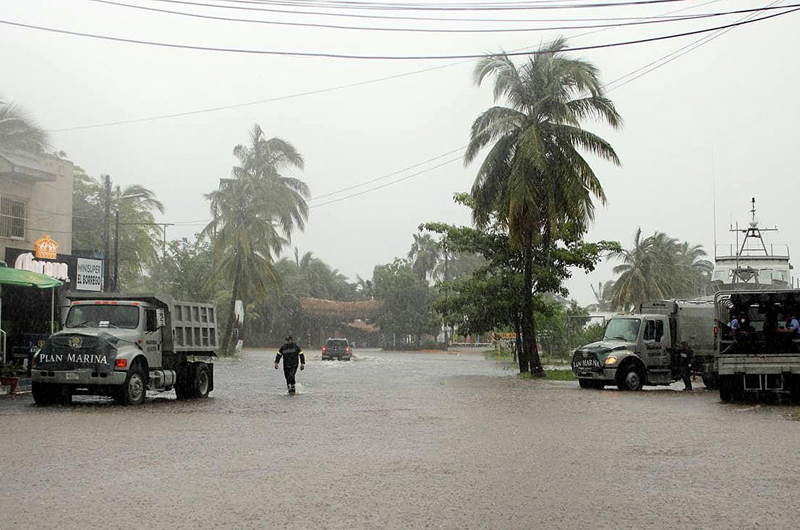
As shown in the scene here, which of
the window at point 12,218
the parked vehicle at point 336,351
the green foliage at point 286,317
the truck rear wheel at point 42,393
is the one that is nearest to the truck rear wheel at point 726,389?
the truck rear wheel at point 42,393

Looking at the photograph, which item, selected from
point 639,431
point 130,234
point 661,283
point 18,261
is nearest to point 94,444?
point 639,431

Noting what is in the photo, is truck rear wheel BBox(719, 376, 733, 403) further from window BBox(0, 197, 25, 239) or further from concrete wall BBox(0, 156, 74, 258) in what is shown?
window BBox(0, 197, 25, 239)

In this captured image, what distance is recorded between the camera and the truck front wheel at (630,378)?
2550 cm

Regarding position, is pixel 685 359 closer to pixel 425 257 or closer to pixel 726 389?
pixel 726 389

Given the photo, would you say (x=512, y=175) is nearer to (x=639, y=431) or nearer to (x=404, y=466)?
(x=639, y=431)

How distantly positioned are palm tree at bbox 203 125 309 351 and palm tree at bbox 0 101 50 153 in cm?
1796

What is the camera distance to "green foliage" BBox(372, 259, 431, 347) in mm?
83062

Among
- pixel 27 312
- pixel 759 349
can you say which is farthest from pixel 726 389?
pixel 27 312

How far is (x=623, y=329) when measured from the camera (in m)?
26.6

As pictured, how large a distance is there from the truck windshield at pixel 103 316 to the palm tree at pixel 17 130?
1873 centimetres

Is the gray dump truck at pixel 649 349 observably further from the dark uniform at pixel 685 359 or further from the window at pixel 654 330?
the dark uniform at pixel 685 359

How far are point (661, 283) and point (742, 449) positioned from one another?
57489 mm

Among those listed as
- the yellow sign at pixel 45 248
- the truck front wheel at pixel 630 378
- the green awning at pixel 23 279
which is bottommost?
the truck front wheel at pixel 630 378

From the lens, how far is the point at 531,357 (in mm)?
33438
